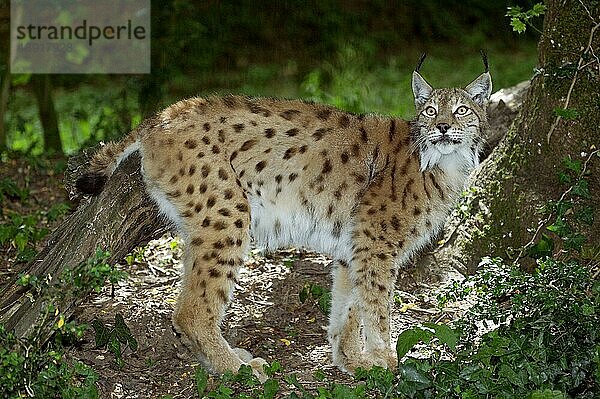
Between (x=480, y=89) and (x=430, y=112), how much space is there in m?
0.33

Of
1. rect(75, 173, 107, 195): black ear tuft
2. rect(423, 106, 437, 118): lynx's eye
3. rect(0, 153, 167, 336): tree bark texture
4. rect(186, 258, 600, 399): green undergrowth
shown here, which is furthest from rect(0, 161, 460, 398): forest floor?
rect(423, 106, 437, 118): lynx's eye

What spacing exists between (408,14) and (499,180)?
9011 mm

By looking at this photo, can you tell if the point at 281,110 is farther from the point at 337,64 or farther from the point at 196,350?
the point at 337,64

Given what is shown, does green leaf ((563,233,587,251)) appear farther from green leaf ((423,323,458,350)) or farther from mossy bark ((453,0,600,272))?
green leaf ((423,323,458,350))

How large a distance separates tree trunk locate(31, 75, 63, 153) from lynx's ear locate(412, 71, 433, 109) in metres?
4.68

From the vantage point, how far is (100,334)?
5.64 meters

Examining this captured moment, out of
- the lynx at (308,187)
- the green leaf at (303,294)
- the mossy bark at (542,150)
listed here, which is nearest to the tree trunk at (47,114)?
the lynx at (308,187)

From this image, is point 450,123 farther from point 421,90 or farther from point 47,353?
point 47,353

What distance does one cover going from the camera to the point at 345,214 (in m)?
5.82

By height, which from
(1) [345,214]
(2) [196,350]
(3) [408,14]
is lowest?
(2) [196,350]

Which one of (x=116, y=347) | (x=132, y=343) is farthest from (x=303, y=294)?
(x=116, y=347)

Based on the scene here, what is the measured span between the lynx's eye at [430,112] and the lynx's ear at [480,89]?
0.24m

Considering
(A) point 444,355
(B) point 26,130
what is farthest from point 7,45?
(A) point 444,355

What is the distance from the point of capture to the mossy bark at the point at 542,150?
6.09 metres
